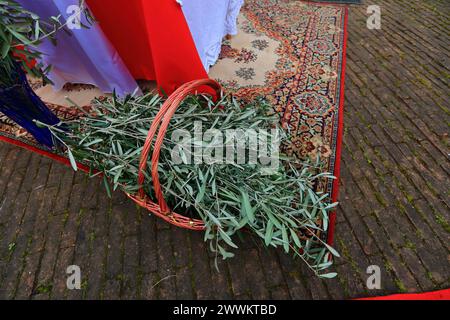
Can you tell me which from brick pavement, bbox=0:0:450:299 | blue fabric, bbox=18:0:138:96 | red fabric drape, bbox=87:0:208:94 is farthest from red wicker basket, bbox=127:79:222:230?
blue fabric, bbox=18:0:138:96

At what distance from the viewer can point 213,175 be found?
1.60 metres

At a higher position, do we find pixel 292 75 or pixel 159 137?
pixel 159 137

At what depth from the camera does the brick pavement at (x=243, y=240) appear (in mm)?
1806

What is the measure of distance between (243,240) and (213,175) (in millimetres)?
563

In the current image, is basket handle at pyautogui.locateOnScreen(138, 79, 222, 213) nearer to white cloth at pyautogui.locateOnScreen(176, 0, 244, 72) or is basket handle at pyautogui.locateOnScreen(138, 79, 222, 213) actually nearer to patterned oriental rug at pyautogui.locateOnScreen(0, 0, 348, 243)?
white cloth at pyautogui.locateOnScreen(176, 0, 244, 72)

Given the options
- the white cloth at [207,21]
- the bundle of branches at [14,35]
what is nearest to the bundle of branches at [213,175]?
the bundle of branches at [14,35]

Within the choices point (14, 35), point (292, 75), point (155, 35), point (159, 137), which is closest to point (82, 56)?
point (155, 35)

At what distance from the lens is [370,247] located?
1941 mm

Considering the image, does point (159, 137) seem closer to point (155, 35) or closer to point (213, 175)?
point (213, 175)

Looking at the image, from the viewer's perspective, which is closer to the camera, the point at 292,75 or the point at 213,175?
the point at 213,175

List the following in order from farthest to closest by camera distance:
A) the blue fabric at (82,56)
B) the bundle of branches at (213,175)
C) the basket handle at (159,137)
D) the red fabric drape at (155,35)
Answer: the blue fabric at (82,56), the red fabric drape at (155,35), the bundle of branches at (213,175), the basket handle at (159,137)

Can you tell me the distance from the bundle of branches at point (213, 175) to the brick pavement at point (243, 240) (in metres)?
0.27

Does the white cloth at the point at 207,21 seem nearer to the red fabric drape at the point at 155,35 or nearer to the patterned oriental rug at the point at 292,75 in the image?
the red fabric drape at the point at 155,35

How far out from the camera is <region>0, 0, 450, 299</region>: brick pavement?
5.92 feet
